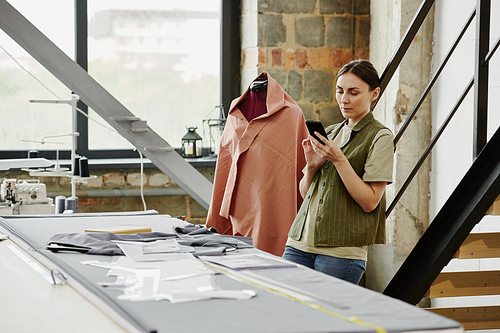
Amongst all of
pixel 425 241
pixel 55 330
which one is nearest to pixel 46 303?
pixel 55 330

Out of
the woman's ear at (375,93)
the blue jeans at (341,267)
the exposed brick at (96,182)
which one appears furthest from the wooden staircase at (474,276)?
the exposed brick at (96,182)

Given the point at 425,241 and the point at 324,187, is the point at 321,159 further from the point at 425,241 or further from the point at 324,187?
the point at 425,241

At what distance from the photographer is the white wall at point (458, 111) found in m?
3.05

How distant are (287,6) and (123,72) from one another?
52.8 inches

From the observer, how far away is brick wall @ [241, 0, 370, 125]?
4059 millimetres

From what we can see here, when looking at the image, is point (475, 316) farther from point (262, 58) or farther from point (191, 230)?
point (262, 58)

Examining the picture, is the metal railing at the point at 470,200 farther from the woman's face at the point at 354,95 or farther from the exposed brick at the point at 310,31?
the exposed brick at the point at 310,31

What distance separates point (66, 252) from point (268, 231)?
1235 millimetres

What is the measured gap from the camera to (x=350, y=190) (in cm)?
183

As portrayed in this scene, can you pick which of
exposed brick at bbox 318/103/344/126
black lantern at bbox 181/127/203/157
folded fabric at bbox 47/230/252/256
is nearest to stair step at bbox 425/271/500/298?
folded fabric at bbox 47/230/252/256

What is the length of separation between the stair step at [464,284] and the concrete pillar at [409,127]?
57.7 inches

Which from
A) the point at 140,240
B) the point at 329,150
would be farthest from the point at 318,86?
the point at 140,240

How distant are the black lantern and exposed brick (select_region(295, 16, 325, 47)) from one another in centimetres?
103

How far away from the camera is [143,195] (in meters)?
4.04
